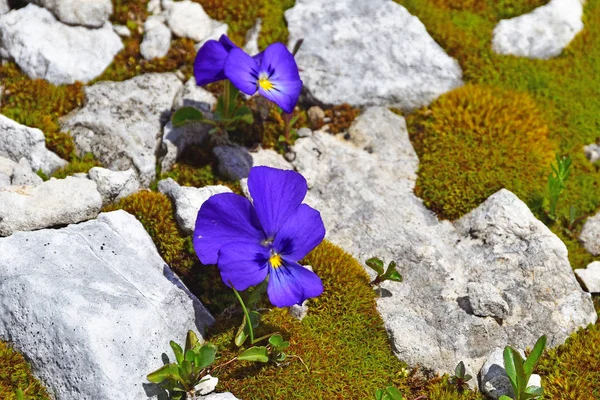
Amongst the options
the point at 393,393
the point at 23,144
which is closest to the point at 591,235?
the point at 393,393

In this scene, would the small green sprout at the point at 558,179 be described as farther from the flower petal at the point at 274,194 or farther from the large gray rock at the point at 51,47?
the large gray rock at the point at 51,47

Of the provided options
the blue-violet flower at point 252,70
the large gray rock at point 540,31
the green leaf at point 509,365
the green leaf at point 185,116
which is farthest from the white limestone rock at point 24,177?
the large gray rock at point 540,31

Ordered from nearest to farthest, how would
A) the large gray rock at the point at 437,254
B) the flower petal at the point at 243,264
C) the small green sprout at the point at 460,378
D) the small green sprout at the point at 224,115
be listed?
the flower petal at the point at 243,264, the small green sprout at the point at 460,378, the large gray rock at the point at 437,254, the small green sprout at the point at 224,115

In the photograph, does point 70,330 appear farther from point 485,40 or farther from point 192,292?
point 485,40

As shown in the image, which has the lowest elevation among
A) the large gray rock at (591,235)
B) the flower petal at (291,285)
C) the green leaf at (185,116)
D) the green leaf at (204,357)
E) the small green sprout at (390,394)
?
the small green sprout at (390,394)

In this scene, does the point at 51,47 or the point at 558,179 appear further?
the point at 51,47

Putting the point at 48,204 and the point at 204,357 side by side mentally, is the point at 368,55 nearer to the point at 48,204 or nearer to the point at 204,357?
the point at 48,204

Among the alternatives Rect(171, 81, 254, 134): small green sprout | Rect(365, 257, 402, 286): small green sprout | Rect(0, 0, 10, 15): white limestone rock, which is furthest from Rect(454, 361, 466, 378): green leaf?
Rect(0, 0, 10, 15): white limestone rock
